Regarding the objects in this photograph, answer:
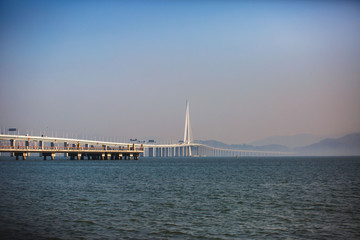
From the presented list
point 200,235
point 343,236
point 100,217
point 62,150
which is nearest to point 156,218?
point 100,217

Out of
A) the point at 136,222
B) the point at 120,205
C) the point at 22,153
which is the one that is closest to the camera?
the point at 136,222

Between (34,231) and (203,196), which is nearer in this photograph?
(34,231)

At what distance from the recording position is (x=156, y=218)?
21.5 metres

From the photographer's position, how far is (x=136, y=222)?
2039 centimetres

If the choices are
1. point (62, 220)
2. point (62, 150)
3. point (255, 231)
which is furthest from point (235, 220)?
point (62, 150)

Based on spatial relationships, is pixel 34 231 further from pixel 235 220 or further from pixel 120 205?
pixel 235 220

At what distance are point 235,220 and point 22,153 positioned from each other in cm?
9312

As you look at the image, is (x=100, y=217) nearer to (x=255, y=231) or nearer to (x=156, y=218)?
(x=156, y=218)

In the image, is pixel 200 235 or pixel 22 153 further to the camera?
pixel 22 153

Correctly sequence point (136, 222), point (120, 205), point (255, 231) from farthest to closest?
point (120, 205) < point (136, 222) < point (255, 231)

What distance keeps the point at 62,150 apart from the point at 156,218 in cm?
8844

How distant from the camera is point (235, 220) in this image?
21312 millimetres

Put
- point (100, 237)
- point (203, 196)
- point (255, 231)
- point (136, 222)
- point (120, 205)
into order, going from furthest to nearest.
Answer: point (203, 196)
point (120, 205)
point (136, 222)
point (255, 231)
point (100, 237)

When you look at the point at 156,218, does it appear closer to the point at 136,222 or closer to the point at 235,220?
the point at 136,222
